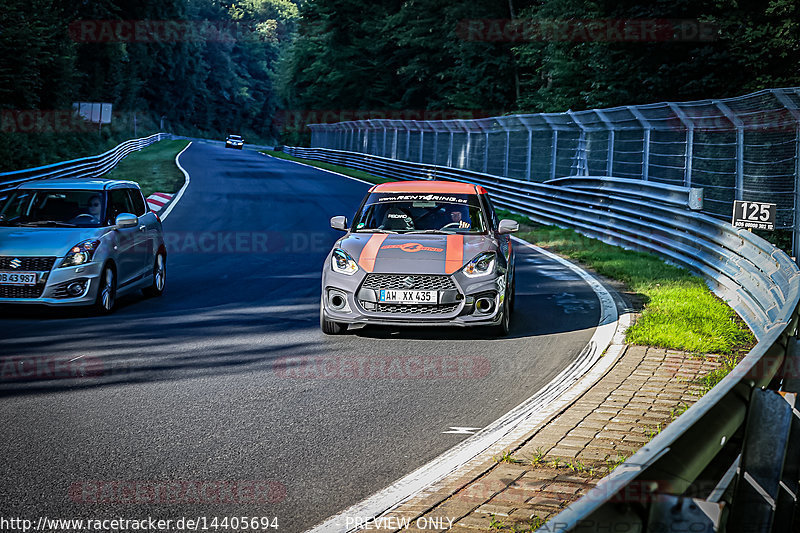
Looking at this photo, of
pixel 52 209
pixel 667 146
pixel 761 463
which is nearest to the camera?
pixel 761 463

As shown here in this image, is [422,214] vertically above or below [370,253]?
above

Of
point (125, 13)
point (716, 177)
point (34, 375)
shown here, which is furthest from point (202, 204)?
point (125, 13)

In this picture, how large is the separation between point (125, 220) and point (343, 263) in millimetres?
3275

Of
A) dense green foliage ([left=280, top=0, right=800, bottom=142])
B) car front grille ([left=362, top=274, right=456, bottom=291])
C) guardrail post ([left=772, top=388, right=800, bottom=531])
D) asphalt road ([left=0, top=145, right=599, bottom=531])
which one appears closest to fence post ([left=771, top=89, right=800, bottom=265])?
asphalt road ([left=0, top=145, right=599, bottom=531])

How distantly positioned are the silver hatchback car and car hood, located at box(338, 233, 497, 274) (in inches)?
117

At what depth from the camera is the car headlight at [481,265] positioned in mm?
9438

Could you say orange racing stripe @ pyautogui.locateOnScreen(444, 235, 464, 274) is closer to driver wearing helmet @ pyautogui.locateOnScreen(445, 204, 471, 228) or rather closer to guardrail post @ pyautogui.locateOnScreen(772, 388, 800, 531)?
driver wearing helmet @ pyautogui.locateOnScreen(445, 204, 471, 228)

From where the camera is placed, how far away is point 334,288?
9.44m

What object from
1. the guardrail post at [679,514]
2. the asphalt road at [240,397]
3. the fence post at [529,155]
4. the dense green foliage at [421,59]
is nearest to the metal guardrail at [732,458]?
the guardrail post at [679,514]

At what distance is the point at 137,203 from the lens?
1276 centimetres

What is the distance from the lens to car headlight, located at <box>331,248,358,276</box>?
9.50m

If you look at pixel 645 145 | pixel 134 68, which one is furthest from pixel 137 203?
pixel 134 68

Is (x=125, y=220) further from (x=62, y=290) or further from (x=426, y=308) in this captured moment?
(x=426, y=308)

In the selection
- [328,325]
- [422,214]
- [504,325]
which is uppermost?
[422,214]
